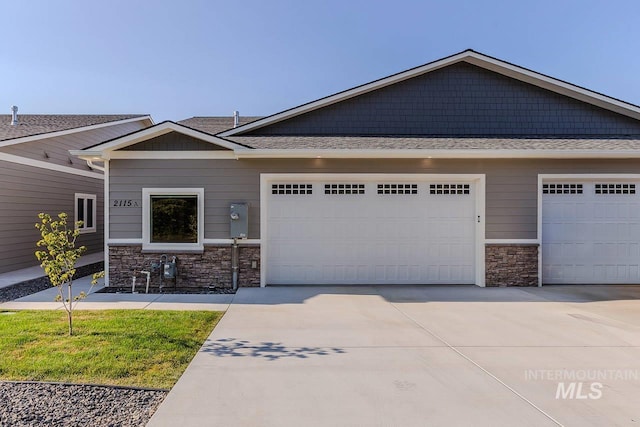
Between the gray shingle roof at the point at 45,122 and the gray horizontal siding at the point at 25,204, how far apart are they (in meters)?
1.13

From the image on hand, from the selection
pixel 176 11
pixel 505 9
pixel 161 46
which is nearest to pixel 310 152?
pixel 176 11

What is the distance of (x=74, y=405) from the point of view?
3.05 m

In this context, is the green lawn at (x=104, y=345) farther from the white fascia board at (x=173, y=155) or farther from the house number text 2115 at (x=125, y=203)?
the white fascia board at (x=173, y=155)

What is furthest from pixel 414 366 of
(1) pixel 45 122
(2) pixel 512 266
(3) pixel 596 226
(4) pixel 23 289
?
(1) pixel 45 122

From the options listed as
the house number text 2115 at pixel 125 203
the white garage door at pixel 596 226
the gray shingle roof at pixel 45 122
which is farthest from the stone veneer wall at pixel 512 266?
the gray shingle roof at pixel 45 122

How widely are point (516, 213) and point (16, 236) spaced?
42.9 ft

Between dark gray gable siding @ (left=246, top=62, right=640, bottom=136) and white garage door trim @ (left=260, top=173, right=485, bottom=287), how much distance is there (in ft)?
5.01

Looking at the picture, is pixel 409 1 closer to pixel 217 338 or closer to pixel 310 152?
pixel 310 152

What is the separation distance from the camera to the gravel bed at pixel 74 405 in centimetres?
283

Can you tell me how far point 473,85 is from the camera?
9.16 meters

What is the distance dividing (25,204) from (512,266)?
13.2m

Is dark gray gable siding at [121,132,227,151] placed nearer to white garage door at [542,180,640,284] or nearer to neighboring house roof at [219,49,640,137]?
neighboring house roof at [219,49,640,137]

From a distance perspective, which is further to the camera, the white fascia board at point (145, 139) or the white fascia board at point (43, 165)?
the white fascia board at point (43, 165)

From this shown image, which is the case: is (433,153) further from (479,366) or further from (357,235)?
(479,366)
